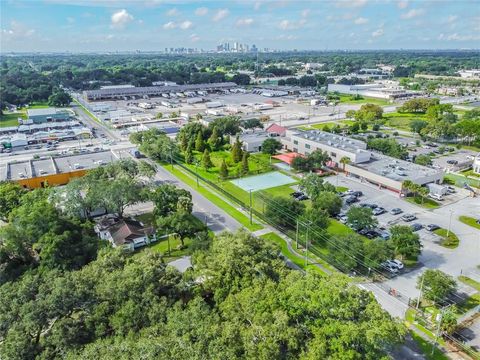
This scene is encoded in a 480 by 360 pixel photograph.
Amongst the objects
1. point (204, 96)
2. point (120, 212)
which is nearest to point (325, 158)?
point (120, 212)

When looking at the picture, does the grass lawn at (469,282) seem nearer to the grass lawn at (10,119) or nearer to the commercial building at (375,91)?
the grass lawn at (10,119)

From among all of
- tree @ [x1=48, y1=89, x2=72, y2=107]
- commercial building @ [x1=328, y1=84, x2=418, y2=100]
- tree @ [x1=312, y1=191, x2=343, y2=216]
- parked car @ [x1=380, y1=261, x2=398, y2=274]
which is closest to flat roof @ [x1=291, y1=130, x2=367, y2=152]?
tree @ [x1=312, y1=191, x2=343, y2=216]

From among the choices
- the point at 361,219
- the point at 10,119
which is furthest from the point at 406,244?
the point at 10,119

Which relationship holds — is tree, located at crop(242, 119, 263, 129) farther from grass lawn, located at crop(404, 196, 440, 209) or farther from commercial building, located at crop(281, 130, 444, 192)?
grass lawn, located at crop(404, 196, 440, 209)

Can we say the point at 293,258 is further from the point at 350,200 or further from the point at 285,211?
the point at 350,200

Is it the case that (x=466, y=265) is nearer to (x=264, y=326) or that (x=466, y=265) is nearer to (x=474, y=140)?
(x=264, y=326)
